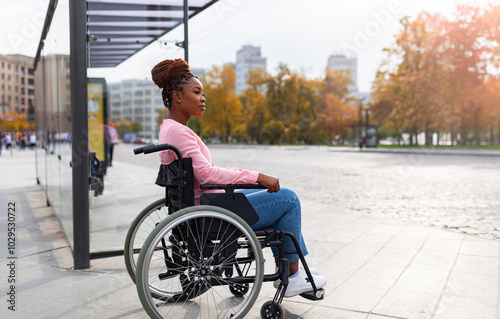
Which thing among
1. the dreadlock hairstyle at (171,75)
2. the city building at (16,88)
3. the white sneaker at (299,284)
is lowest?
the white sneaker at (299,284)

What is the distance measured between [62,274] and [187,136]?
6.46ft

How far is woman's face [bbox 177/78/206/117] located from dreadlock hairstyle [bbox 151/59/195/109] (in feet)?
0.11

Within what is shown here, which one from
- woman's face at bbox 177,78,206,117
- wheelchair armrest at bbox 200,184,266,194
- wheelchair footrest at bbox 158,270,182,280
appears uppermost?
woman's face at bbox 177,78,206,117

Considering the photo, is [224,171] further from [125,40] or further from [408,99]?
[408,99]

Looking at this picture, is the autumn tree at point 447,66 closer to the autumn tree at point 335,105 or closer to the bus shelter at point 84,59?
the autumn tree at point 335,105

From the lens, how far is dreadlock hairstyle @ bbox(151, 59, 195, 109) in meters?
3.00

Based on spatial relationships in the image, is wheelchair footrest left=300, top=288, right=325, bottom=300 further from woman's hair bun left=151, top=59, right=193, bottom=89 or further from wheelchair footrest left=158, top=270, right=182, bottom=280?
woman's hair bun left=151, top=59, right=193, bottom=89

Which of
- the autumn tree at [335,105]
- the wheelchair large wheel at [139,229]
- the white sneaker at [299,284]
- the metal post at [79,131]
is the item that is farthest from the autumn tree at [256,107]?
the white sneaker at [299,284]

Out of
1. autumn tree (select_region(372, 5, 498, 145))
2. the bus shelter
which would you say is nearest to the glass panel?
the bus shelter

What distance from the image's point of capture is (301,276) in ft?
10.4

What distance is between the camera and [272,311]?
Result: 9.87 ft

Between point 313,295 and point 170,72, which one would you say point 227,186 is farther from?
point 313,295

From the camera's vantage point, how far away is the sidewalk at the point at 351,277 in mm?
3275

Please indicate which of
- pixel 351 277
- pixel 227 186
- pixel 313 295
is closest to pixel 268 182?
pixel 227 186
